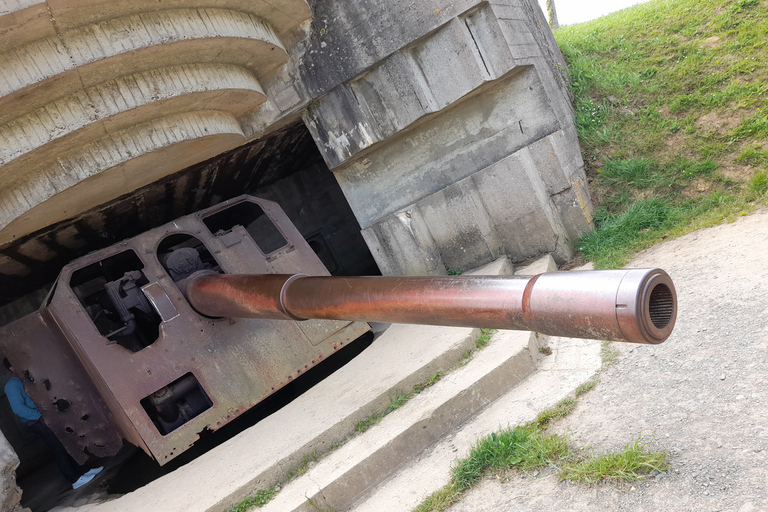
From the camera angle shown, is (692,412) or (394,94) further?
(394,94)

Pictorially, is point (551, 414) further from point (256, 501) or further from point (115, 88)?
point (115, 88)

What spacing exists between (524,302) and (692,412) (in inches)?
45.4

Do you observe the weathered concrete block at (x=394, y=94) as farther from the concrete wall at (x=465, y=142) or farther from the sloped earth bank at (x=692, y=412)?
the sloped earth bank at (x=692, y=412)

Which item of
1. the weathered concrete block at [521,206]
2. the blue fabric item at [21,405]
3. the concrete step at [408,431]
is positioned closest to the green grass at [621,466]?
the concrete step at [408,431]

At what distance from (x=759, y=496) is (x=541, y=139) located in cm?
367

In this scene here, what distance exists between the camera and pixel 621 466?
6.93ft

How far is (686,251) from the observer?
3.93 meters

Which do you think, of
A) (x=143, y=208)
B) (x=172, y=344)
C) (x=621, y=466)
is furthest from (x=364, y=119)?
(x=621, y=466)

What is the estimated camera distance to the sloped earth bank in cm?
193

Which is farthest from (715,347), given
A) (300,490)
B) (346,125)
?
(346,125)

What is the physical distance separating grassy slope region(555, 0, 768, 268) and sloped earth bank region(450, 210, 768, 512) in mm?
994

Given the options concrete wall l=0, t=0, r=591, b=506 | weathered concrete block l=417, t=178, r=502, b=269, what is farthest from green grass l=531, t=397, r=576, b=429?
weathered concrete block l=417, t=178, r=502, b=269

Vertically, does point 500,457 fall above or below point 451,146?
below

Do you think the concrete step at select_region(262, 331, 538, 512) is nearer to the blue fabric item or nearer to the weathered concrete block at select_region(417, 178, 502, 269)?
the weathered concrete block at select_region(417, 178, 502, 269)
